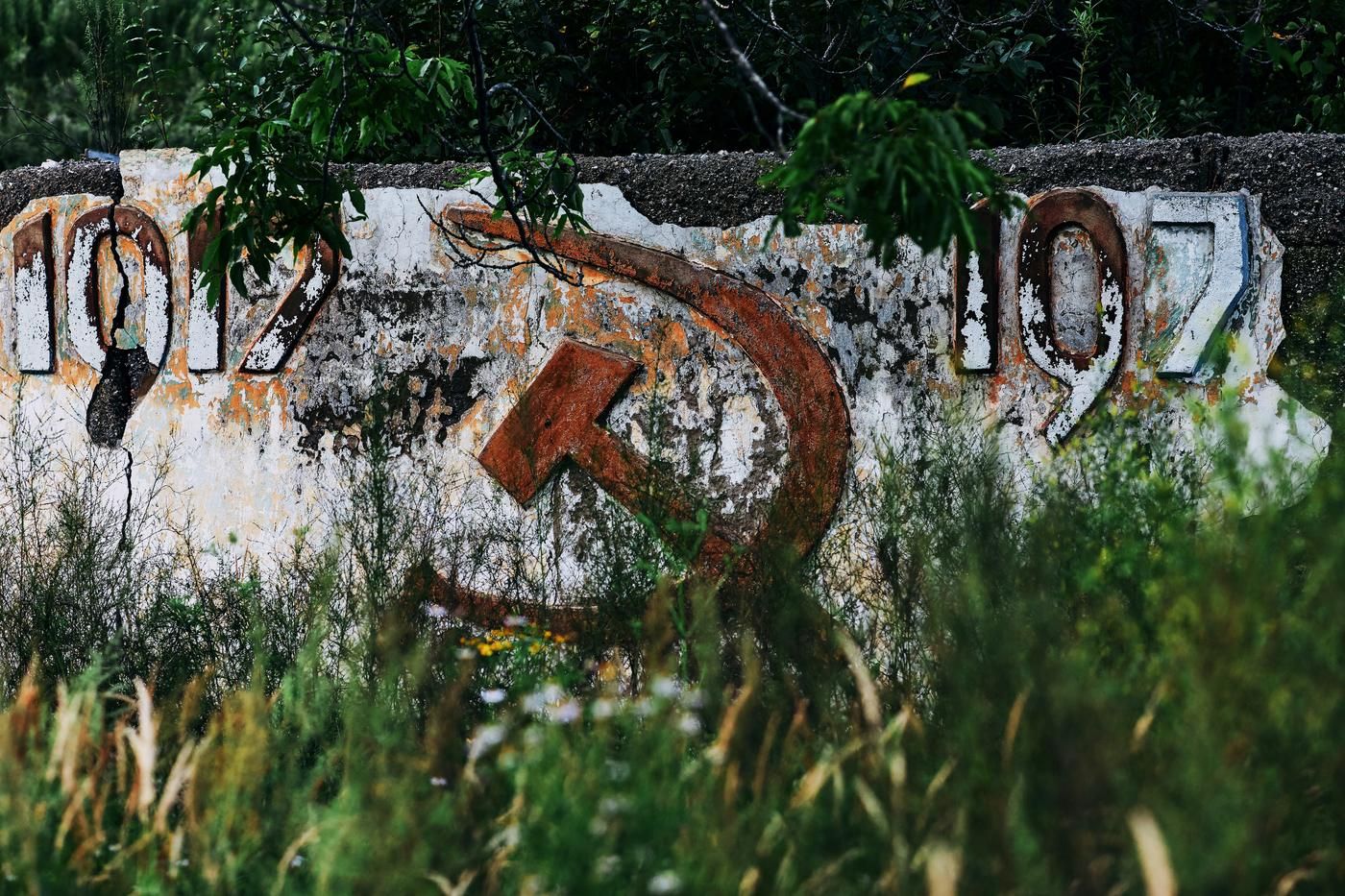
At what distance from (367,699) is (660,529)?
3.23 ft

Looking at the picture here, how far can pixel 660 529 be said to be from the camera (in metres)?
3.48

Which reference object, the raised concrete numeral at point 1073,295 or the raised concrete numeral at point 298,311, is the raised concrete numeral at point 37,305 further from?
the raised concrete numeral at point 1073,295

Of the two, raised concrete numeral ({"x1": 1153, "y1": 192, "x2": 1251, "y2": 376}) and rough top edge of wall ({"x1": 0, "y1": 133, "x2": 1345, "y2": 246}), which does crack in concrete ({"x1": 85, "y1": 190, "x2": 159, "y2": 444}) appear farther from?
raised concrete numeral ({"x1": 1153, "y1": 192, "x2": 1251, "y2": 376})

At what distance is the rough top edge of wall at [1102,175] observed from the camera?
340 cm

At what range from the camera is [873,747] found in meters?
1.98

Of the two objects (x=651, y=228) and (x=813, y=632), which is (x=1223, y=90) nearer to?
(x=651, y=228)

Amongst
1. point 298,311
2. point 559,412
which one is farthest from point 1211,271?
point 298,311

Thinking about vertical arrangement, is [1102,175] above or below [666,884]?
above

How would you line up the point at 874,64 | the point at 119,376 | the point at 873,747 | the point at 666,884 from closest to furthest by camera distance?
the point at 666,884, the point at 873,747, the point at 119,376, the point at 874,64

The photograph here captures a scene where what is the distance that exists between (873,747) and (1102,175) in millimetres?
2057

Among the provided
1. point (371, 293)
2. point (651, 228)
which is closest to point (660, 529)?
point (651, 228)

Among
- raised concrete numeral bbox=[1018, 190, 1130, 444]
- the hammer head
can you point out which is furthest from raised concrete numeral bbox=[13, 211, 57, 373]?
raised concrete numeral bbox=[1018, 190, 1130, 444]

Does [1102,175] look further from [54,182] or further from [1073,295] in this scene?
[54,182]

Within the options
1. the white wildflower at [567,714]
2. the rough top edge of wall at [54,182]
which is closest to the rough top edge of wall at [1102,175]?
the rough top edge of wall at [54,182]
